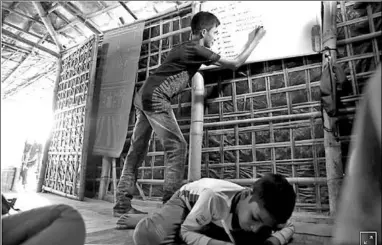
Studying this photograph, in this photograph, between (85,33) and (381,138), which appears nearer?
(381,138)

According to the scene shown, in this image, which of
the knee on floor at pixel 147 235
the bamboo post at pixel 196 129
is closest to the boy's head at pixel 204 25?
the bamboo post at pixel 196 129

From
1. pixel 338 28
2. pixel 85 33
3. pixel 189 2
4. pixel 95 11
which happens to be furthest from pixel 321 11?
pixel 85 33

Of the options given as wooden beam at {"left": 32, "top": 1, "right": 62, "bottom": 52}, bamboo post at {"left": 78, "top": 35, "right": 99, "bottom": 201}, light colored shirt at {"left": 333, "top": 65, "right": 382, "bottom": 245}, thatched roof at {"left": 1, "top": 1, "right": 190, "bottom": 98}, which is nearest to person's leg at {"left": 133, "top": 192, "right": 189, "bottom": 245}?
light colored shirt at {"left": 333, "top": 65, "right": 382, "bottom": 245}

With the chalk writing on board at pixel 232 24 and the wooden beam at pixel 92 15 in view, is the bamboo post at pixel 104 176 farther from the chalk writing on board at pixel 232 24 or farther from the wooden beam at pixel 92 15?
the wooden beam at pixel 92 15

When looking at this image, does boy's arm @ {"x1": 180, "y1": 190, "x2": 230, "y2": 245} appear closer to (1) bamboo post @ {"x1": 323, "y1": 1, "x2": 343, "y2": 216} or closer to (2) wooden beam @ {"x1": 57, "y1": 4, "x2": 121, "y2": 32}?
(1) bamboo post @ {"x1": 323, "y1": 1, "x2": 343, "y2": 216}

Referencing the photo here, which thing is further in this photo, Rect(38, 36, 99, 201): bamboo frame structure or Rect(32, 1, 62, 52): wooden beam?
Rect(32, 1, 62, 52): wooden beam

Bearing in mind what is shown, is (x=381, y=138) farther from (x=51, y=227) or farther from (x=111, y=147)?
(x=111, y=147)

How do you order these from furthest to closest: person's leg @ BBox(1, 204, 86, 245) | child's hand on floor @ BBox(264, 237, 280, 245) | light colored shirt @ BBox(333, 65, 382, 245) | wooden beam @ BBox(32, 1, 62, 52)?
wooden beam @ BBox(32, 1, 62, 52) → child's hand on floor @ BBox(264, 237, 280, 245) → person's leg @ BBox(1, 204, 86, 245) → light colored shirt @ BBox(333, 65, 382, 245)

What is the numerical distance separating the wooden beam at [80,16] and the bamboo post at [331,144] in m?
2.01

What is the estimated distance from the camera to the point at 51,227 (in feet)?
0.86

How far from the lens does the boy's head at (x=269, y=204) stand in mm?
483

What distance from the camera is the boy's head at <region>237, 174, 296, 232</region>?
0.48 metres

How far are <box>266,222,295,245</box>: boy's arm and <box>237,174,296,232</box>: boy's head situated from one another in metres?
0.14

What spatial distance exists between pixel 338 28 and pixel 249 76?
0.55 meters
